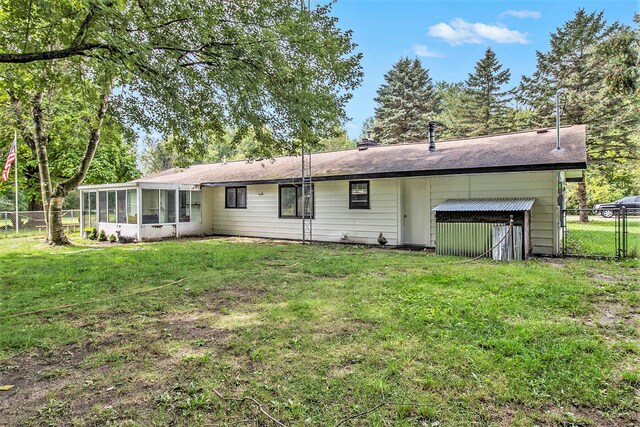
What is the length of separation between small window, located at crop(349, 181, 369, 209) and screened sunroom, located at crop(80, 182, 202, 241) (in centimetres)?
661

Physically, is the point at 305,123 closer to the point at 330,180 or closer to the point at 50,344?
the point at 330,180

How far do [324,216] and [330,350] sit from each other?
8878 mm

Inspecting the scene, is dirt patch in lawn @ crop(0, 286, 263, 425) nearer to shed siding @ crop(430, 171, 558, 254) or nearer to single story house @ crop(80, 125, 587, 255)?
single story house @ crop(80, 125, 587, 255)

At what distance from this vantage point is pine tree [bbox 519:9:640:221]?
20.0 m

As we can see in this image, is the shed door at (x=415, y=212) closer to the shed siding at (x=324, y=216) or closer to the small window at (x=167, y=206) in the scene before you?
the shed siding at (x=324, y=216)

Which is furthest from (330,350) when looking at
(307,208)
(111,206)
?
(111,206)

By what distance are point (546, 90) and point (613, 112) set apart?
440 centimetres

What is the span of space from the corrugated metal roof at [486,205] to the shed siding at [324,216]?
6.23ft

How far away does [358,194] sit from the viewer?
452 inches

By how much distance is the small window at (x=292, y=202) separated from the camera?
12.5 m

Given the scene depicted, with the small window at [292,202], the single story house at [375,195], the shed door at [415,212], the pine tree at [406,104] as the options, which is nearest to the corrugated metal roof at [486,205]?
the single story house at [375,195]

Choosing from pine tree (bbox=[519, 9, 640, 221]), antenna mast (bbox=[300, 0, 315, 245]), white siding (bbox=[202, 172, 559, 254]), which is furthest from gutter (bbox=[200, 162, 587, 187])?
pine tree (bbox=[519, 9, 640, 221])

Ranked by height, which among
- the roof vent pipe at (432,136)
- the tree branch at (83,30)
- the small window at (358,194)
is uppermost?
the tree branch at (83,30)

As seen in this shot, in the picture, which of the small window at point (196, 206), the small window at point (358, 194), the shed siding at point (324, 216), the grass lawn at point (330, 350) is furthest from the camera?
the small window at point (196, 206)
